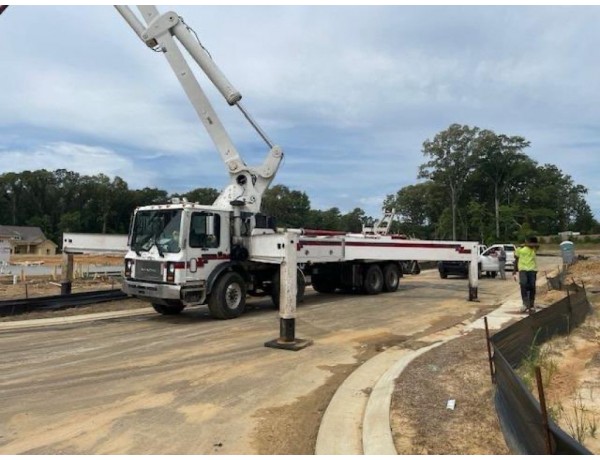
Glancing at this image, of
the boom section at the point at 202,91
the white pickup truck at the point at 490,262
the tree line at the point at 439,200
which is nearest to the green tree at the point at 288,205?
the tree line at the point at 439,200

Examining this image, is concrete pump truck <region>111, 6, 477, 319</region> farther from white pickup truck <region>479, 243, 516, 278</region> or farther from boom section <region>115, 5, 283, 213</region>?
white pickup truck <region>479, 243, 516, 278</region>

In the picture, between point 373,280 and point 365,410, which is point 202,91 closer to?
point 373,280

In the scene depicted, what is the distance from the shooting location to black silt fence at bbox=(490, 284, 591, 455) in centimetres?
324

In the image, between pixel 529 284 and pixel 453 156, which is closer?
pixel 529 284

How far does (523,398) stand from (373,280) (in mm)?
13758

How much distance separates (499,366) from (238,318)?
7.65 meters

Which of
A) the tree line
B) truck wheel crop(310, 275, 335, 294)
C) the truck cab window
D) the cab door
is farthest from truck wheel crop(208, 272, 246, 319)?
the tree line

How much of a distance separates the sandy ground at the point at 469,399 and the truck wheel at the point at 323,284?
29.2 ft

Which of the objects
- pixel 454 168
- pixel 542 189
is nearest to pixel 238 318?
pixel 454 168

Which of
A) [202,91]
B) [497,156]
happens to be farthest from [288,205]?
[202,91]

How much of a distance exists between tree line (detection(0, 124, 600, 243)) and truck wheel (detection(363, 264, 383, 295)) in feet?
149

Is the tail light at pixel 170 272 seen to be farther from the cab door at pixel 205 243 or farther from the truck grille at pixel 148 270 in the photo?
the cab door at pixel 205 243

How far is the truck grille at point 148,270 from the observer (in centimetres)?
1116

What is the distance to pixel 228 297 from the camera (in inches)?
467
